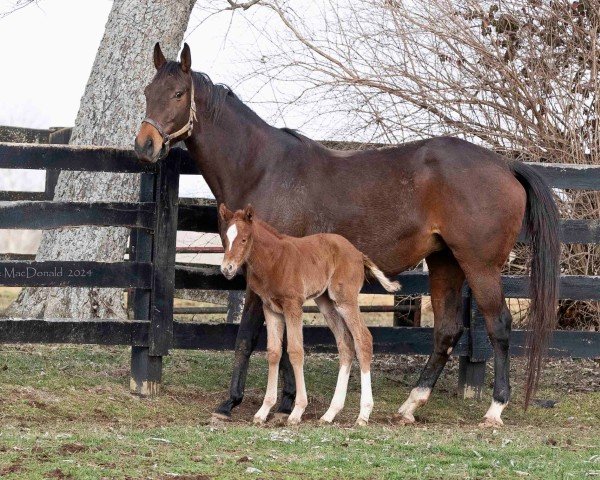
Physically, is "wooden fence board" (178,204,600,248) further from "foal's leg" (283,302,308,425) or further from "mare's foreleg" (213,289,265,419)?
"foal's leg" (283,302,308,425)

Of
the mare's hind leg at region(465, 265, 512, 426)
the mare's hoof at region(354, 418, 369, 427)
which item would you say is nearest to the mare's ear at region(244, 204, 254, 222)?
the mare's hoof at region(354, 418, 369, 427)

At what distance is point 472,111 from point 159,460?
5.82 m

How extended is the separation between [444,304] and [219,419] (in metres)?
2.04

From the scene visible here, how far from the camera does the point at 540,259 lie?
7.54 metres

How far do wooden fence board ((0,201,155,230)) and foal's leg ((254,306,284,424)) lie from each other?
4.51 feet

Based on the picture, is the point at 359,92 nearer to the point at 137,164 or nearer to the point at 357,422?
the point at 137,164

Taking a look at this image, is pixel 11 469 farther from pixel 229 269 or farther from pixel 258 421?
pixel 258 421

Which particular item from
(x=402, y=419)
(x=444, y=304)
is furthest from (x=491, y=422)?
(x=444, y=304)

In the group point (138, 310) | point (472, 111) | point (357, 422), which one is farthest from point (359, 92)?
point (357, 422)

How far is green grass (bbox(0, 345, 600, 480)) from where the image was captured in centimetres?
502

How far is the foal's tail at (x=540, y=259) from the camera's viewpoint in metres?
7.39

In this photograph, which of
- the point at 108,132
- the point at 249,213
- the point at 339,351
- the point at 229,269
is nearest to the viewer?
the point at 229,269

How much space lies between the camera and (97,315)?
9.81m

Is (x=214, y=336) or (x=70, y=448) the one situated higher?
(x=214, y=336)
